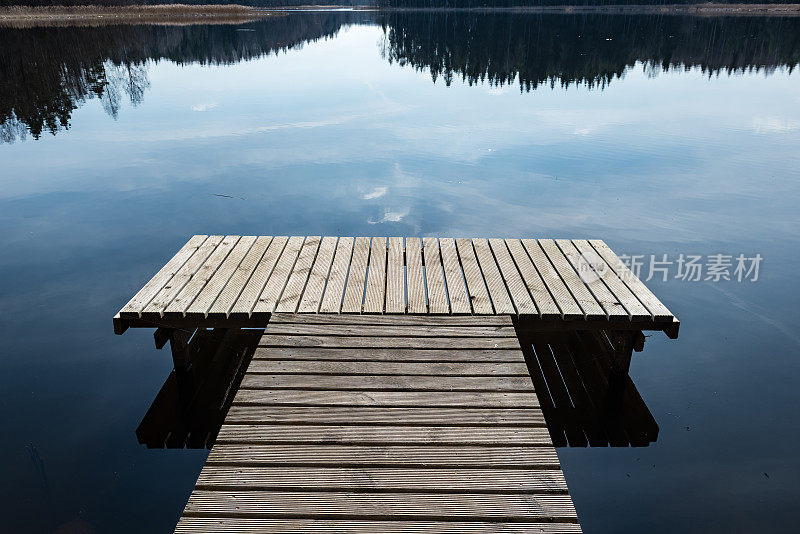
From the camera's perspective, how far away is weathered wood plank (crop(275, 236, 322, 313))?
16.4ft

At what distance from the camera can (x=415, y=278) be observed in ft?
18.3

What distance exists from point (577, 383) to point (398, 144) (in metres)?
11.0

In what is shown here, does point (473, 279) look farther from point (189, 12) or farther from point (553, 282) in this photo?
point (189, 12)

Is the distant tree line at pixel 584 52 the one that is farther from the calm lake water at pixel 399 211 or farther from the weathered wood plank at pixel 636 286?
the weathered wood plank at pixel 636 286

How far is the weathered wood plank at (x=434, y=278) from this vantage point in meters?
5.02

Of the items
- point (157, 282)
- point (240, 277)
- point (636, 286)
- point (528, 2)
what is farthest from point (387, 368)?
point (528, 2)

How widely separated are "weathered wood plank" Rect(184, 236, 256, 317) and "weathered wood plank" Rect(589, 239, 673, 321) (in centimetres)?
384

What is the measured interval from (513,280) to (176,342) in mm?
3268

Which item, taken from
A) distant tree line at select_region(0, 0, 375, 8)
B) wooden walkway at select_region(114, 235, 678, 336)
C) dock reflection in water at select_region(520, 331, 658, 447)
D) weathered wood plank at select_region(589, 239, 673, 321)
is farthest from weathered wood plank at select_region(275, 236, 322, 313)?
distant tree line at select_region(0, 0, 375, 8)

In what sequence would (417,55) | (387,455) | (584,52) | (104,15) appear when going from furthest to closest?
1. (104,15)
2. (417,55)
3. (584,52)
4. (387,455)

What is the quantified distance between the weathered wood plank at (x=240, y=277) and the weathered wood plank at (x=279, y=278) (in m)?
0.21

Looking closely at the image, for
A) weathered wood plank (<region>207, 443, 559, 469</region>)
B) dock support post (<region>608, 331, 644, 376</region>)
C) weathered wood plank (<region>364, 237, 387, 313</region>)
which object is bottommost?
dock support post (<region>608, 331, 644, 376</region>)

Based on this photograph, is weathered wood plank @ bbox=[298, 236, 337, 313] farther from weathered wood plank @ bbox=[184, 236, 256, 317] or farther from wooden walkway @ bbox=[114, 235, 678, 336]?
weathered wood plank @ bbox=[184, 236, 256, 317]

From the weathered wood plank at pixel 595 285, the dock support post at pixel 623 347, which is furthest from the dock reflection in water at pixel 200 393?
the dock support post at pixel 623 347
